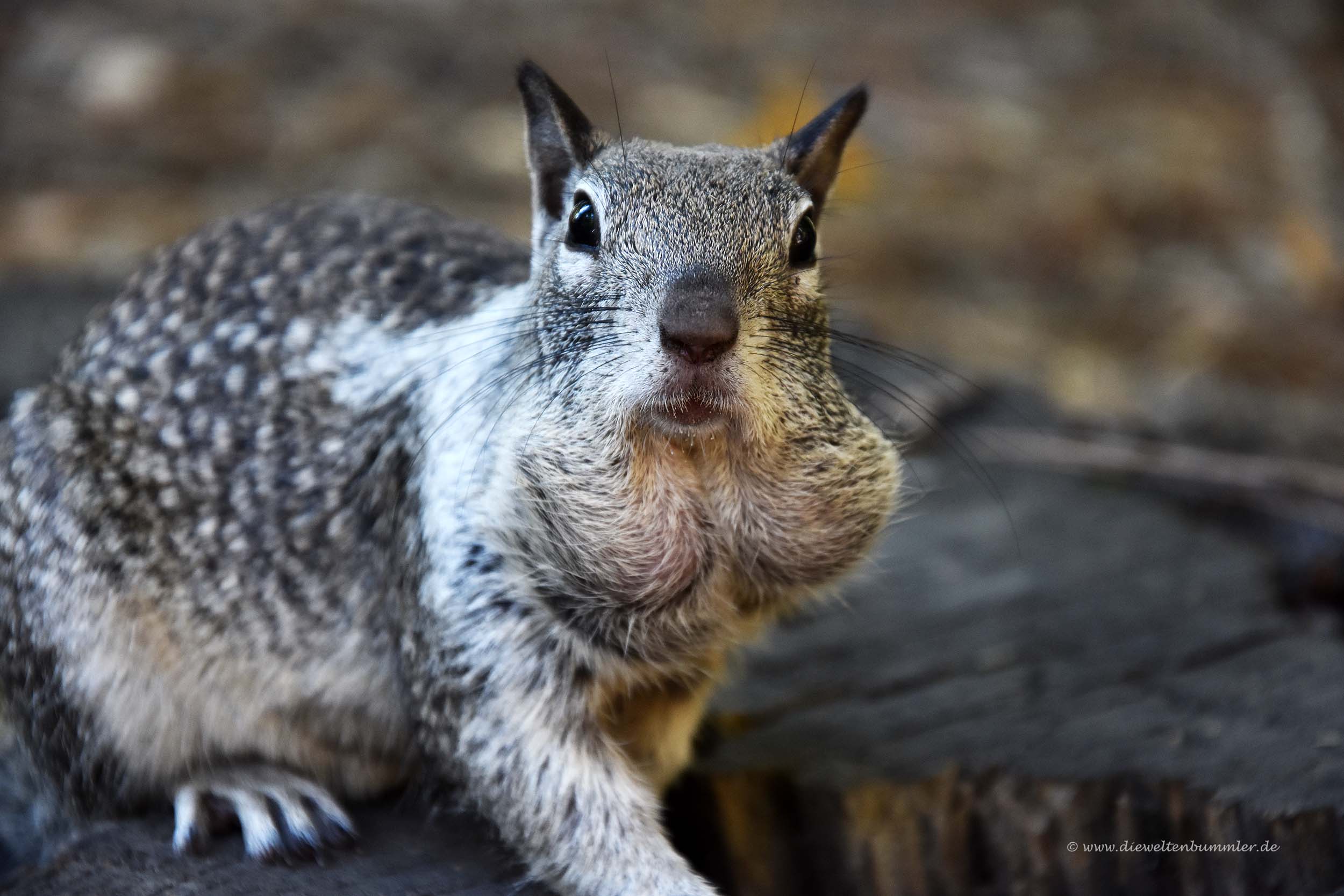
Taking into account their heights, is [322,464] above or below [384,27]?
below

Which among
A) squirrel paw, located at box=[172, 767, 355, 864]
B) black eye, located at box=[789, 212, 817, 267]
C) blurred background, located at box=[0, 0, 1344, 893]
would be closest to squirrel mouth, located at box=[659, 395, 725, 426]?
black eye, located at box=[789, 212, 817, 267]

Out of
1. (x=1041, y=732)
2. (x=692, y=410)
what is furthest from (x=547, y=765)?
(x=1041, y=732)

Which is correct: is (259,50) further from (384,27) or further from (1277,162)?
(1277,162)

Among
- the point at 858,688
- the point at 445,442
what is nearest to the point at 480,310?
the point at 445,442

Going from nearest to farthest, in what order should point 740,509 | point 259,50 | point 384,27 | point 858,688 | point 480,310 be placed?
point 740,509
point 480,310
point 858,688
point 259,50
point 384,27

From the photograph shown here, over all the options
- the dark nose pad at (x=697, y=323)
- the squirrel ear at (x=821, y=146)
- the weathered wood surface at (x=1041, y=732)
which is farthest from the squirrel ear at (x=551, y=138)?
the weathered wood surface at (x=1041, y=732)

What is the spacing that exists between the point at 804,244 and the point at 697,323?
62cm

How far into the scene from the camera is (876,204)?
891 centimetres

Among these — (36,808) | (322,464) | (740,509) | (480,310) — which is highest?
(480,310)

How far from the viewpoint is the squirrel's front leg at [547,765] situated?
10.5 feet

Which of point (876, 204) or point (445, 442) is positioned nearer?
point (445, 442)

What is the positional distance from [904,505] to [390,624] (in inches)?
56.1

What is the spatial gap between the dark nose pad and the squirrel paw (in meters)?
1.60

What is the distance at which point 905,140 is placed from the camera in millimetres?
9148
